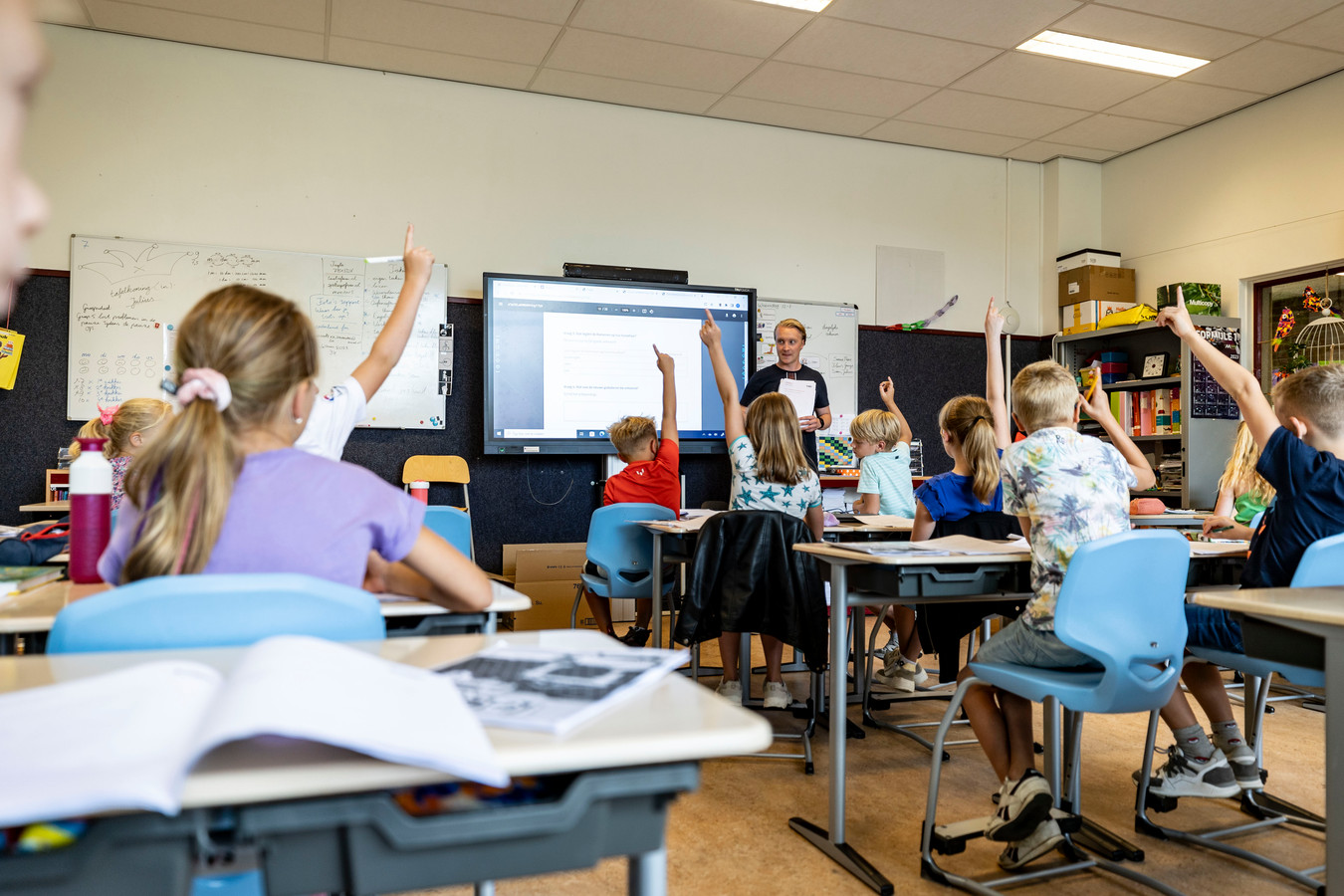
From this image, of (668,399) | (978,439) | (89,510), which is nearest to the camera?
(89,510)

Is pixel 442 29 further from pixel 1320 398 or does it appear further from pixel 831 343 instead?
pixel 1320 398

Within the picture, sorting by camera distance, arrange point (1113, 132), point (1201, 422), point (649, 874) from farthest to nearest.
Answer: point (1113, 132) → point (1201, 422) → point (649, 874)

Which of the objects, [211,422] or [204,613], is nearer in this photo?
[204,613]

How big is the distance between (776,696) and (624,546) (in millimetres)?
873

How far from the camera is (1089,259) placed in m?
6.02

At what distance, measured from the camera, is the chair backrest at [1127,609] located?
1.85 m

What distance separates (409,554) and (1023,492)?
1490 millimetres

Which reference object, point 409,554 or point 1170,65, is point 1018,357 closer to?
point 1170,65

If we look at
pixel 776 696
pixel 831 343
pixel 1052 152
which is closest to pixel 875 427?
pixel 776 696

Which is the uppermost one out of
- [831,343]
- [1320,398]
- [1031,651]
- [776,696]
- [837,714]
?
[831,343]

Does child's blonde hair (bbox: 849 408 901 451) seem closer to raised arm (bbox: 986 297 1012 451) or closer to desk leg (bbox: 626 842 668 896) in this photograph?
raised arm (bbox: 986 297 1012 451)

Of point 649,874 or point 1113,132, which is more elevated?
point 1113,132

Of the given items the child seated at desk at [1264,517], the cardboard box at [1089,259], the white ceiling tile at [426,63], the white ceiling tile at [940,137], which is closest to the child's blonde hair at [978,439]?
the child seated at desk at [1264,517]

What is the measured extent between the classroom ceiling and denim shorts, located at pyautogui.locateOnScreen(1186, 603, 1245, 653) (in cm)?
310
